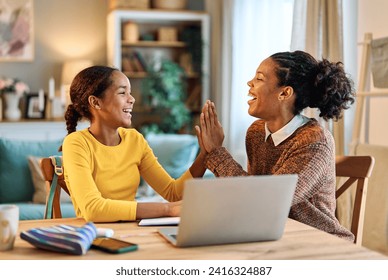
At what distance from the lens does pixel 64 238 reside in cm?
128

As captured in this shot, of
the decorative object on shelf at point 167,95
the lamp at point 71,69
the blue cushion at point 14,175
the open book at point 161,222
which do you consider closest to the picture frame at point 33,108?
the lamp at point 71,69

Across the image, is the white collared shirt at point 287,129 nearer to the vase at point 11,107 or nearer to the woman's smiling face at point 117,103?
the woman's smiling face at point 117,103

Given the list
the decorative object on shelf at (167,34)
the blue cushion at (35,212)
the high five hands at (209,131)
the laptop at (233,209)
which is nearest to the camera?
the laptop at (233,209)

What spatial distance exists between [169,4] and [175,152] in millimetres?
1722

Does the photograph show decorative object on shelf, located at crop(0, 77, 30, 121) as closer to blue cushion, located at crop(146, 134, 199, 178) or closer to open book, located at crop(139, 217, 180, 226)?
blue cushion, located at crop(146, 134, 199, 178)

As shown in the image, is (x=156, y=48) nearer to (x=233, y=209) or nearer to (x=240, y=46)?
(x=240, y=46)

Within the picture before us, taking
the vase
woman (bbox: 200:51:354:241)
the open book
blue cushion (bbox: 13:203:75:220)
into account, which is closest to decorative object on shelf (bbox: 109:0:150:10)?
the vase

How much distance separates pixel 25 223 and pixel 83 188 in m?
0.17

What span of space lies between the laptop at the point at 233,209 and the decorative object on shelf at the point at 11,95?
399 centimetres

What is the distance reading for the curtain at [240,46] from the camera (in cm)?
435

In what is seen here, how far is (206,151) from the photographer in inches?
78.2

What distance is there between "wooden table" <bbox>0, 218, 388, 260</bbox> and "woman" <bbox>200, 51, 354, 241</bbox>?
405 millimetres

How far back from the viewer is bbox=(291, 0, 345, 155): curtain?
10.4 ft

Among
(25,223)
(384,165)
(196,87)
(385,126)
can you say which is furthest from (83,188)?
(196,87)
